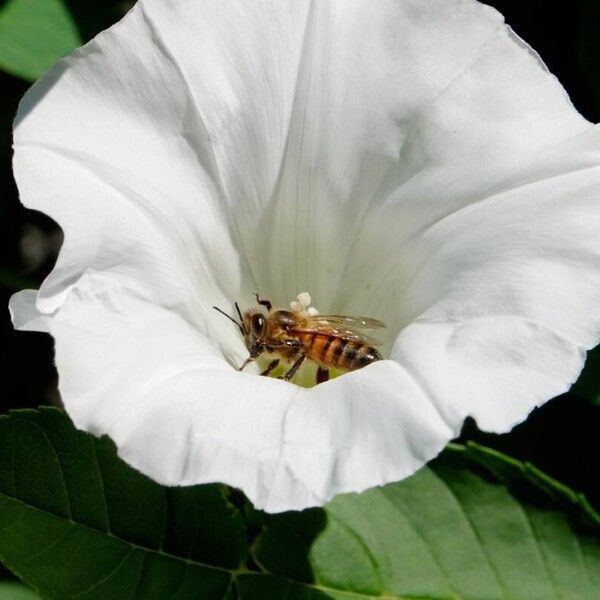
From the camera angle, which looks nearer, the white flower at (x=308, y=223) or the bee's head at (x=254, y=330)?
the white flower at (x=308, y=223)

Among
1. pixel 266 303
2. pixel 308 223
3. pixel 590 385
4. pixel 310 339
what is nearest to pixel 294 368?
pixel 310 339

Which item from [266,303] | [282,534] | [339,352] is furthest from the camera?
[266,303]

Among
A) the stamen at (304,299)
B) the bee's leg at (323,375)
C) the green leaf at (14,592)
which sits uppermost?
the stamen at (304,299)

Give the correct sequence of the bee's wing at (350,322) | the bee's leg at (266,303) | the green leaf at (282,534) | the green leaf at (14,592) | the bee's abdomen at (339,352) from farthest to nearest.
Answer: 1. the green leaf at (14,592)
2. the bee's leg at (266,303)
3. the bee's wing at (350,322)
4. the bee's abdomen at (339,352)
5. the green leaf at (282,534)

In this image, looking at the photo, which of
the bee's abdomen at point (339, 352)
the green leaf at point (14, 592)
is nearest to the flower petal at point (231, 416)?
the bee's abdomen at point (339, 352)

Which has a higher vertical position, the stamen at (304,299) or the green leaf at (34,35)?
the green leaf at (34,35)

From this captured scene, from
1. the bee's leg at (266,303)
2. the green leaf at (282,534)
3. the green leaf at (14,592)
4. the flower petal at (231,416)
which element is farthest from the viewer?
the green leaf at (14,592)

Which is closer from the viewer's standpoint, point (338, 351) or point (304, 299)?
point (338, 351)

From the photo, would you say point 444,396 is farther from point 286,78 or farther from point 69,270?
point 286,78

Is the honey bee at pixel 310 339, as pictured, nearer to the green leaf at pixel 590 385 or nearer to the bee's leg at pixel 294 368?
the bee's leg at pixel 294 368

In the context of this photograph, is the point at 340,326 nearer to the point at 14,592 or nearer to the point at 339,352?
the point at 339,352
